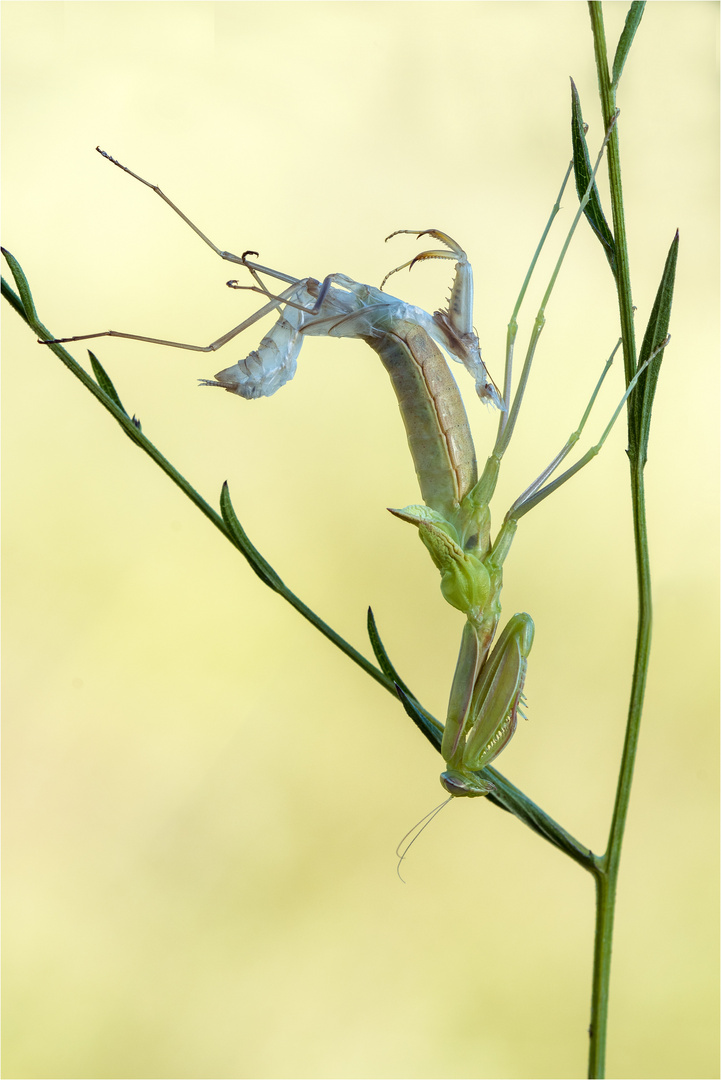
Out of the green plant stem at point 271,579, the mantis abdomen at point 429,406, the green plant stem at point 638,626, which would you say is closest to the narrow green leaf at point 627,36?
the green plant stem at point 638,626

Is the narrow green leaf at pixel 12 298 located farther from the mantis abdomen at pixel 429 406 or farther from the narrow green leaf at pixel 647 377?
the narrow green leaf at pixel 647 377

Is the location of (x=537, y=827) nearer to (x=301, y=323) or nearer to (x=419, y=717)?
(x=419, y=717)

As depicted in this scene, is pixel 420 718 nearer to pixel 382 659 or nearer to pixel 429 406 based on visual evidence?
pixel 382 659

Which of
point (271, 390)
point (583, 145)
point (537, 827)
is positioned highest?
point (583, 145)

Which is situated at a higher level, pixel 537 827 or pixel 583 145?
pixel 583 145

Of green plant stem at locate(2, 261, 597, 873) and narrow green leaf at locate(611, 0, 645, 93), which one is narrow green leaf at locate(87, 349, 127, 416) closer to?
green plant stem at locate(2, 261, 597, 873)

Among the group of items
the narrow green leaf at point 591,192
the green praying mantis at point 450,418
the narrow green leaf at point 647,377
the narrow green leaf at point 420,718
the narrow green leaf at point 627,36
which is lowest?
the narrow green leaf at point 420,718

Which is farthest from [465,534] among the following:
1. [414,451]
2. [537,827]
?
[537,827]

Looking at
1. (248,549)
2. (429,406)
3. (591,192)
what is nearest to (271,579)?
(248,549)
